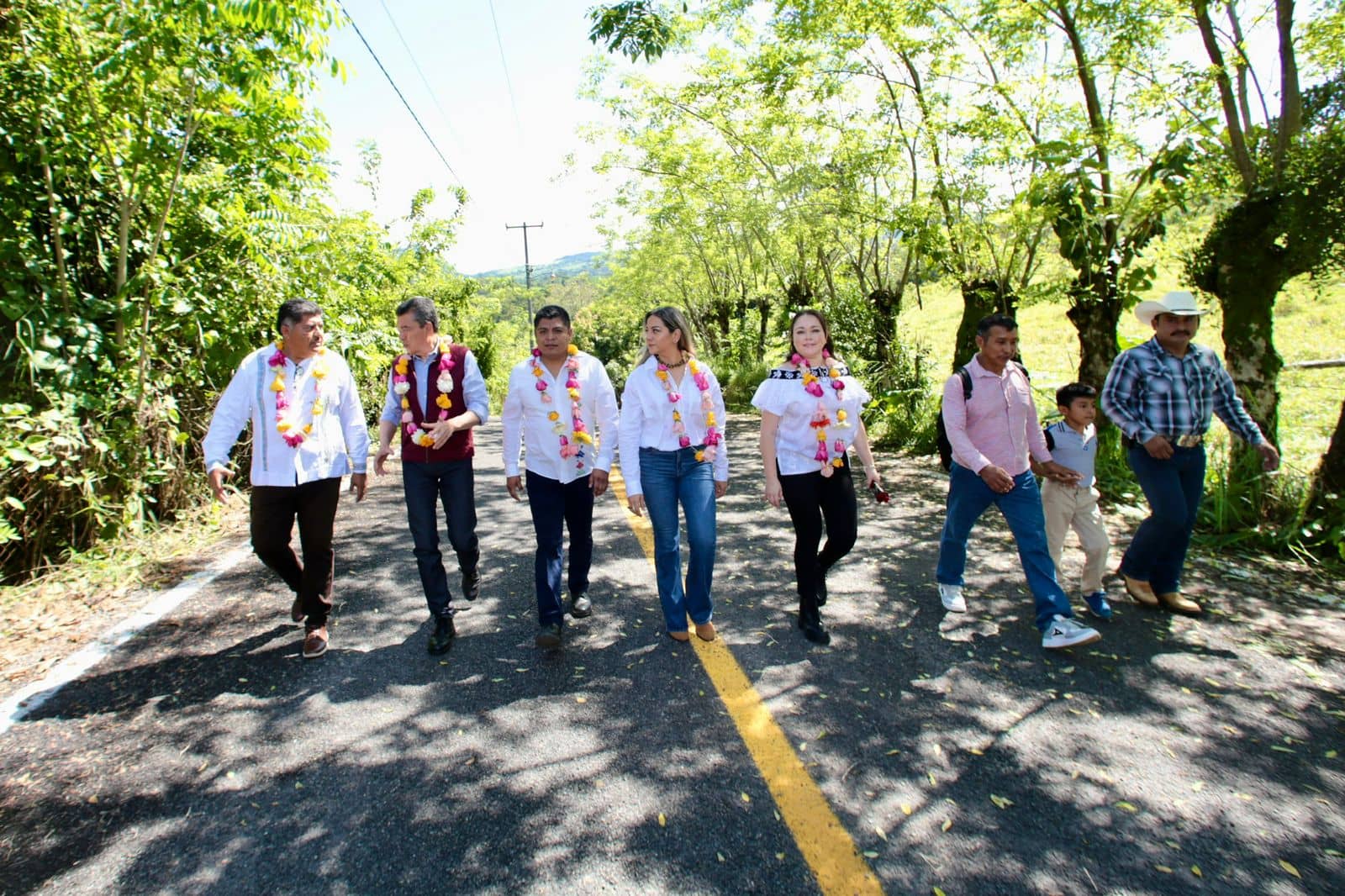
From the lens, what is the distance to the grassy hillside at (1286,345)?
10023 mm

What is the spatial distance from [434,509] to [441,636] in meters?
0.71

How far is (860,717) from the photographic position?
338cm

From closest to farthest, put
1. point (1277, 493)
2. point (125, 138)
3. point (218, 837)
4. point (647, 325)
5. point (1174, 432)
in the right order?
point (218, 837), point (647, 325), point (1174, 432), point (125, 138), point (1277, 493)

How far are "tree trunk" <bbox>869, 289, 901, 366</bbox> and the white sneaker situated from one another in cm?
934

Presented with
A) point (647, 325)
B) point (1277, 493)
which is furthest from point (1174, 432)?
point (647, 325)

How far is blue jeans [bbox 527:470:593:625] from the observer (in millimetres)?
4211

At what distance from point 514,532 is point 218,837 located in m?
4.13

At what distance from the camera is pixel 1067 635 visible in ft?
13.1

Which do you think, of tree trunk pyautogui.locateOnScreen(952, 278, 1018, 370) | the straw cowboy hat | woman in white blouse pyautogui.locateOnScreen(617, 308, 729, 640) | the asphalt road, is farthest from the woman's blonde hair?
tree trunk pyautogui.locateOnScreen(952, 278, 1018, 370)

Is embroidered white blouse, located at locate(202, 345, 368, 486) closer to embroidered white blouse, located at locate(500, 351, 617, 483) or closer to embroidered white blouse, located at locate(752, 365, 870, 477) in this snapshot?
embroidered white blouse, located at locate(500, 351, 617, 483)

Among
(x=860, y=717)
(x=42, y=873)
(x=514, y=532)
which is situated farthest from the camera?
(x=514, y=532)

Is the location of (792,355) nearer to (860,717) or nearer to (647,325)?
(647,325)

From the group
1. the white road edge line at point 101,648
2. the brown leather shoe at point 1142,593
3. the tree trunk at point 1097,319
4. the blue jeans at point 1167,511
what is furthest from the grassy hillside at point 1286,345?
the white road edge line at point 101,648

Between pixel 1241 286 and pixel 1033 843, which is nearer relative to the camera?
pixel 1033 843
